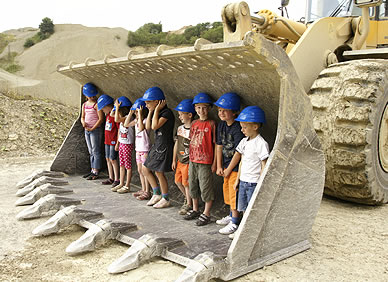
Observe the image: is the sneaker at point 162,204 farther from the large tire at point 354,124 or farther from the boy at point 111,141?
the large tire at point 354,124

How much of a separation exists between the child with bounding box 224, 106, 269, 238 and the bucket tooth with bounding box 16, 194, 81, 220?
188 cm

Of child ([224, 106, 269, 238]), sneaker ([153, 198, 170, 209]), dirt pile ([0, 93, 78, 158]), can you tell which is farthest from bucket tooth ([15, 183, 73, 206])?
dirt pile ([0, 93, 78, 158])

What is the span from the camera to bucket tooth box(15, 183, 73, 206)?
4.56 metres

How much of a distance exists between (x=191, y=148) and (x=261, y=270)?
1.45 metres

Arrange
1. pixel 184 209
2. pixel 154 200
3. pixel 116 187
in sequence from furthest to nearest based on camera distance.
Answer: pixel 116 187 < pixel 154 200 < pixel 184 209

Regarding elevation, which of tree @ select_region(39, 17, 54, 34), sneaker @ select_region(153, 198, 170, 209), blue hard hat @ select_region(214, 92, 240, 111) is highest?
tree @ select_region(39, 17, 54, 34)

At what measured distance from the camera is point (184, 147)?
4242mm

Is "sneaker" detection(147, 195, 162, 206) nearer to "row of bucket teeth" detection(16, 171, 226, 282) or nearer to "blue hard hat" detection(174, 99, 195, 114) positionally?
"row of bucket teeth" detection(16, 171, 226, 282)

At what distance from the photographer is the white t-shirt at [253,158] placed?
10.9 ft

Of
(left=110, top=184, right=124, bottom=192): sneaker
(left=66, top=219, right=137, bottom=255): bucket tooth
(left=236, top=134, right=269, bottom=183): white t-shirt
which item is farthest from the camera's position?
(left=110, top=184, right=124, bottom=192): sneaker

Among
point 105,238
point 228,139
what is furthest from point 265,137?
point 105,238

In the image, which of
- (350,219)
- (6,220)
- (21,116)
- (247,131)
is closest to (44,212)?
(6,220)

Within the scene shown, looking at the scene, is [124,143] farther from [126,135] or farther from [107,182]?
[107,182]

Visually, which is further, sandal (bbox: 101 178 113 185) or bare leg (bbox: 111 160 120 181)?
sandal (bbox: 101 178 113 185)
